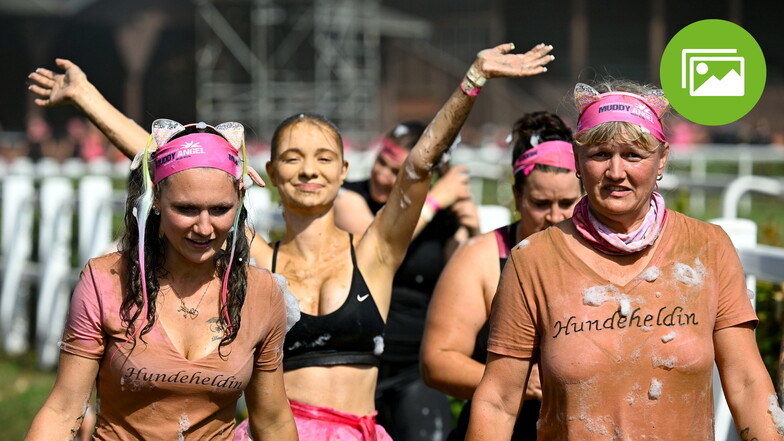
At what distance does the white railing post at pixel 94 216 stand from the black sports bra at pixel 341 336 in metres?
6.48

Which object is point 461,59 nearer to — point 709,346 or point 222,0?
point 222,0

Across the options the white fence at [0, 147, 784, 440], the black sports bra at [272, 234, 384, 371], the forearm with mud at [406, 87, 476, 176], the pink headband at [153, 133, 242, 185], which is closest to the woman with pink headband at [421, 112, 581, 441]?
the black sports bra at [272, 234, 384, 371]

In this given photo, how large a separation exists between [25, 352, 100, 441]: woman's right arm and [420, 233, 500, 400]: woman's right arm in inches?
54.0

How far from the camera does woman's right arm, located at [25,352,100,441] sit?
3.37 metres

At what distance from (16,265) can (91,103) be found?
7.92 metres

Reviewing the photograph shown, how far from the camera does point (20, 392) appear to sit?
30.7ft

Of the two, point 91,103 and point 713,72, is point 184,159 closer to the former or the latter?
point 91,103

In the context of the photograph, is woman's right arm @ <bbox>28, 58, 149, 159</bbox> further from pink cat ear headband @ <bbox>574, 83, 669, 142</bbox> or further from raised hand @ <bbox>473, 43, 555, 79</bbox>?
pink cat ear headband @ <bbox>574, 83, 669, 142</bbox>

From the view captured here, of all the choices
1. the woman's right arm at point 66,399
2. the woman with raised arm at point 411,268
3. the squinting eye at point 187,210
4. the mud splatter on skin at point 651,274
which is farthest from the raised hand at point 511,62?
the woman's right arm at point 66,399

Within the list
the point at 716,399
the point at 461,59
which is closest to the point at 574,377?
the point at 716,399

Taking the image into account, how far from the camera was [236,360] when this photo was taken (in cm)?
350

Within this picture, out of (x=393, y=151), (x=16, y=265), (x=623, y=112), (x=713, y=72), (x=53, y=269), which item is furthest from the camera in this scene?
(x=16, y=265)

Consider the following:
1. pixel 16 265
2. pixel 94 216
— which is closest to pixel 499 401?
pixel 94 216

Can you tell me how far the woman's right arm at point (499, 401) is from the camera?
3416 millimetres
